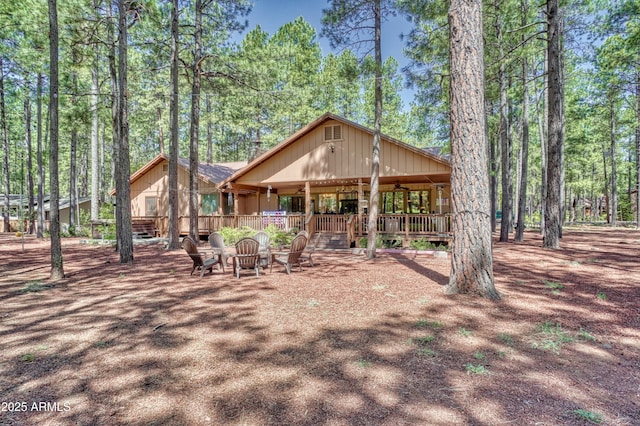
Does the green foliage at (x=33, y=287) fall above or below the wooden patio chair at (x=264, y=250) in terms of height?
below

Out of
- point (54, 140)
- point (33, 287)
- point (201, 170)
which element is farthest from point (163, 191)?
point (33, 287)

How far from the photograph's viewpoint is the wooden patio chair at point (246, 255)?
24.1 feet

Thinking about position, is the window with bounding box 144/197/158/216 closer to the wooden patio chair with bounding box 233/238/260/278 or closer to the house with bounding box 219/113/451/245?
the house with bounding box 219/113/451/245

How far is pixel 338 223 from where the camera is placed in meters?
14.0

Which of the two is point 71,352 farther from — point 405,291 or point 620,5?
point 620,5

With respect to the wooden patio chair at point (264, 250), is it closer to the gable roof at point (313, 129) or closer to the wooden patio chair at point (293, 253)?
the wooden patio chair at point (293, 253)

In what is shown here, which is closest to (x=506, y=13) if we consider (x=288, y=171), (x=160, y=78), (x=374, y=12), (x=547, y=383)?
(x=374, y=12)

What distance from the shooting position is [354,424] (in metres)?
2.21

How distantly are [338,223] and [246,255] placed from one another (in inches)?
282

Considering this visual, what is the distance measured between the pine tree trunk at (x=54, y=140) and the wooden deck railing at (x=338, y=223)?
8.70m

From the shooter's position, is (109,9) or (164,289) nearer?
(164,289)

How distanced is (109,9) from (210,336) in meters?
14.2

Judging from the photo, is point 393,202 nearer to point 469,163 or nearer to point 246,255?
point 246,255

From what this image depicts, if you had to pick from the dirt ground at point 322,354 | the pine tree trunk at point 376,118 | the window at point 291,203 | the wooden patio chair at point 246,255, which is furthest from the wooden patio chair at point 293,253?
the window at point 291,203
